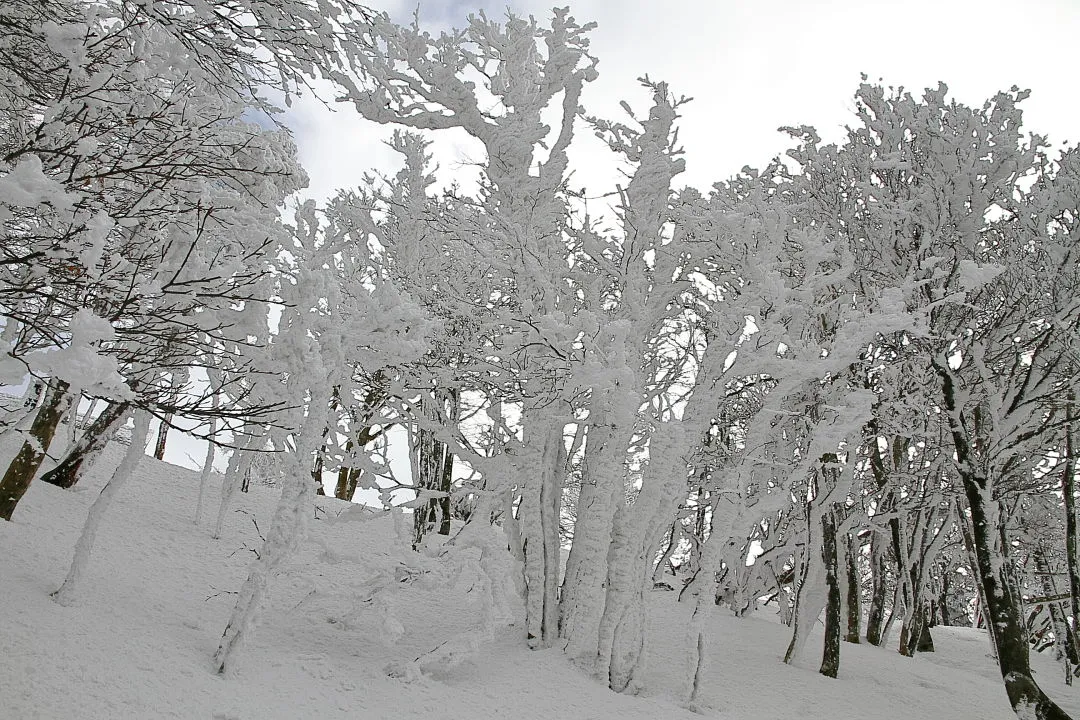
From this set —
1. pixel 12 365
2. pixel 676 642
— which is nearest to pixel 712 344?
pixel 676 642

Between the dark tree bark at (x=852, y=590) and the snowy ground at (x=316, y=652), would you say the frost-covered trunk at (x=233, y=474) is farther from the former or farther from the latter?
the dark tree bark at (x=852, y=590)

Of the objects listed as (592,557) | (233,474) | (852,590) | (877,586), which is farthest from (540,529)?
(877,586)

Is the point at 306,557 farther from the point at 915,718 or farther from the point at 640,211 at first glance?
the point at 915,718

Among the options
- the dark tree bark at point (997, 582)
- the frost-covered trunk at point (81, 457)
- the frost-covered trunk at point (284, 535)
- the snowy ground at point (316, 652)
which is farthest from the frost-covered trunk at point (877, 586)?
the frost-covered trunk at point (81, 457)

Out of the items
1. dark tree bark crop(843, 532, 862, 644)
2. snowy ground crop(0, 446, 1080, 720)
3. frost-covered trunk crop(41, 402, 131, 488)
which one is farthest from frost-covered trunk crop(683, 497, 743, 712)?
frost-covered trunk crop(41, 402, 131, 488)

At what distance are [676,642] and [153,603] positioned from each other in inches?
264

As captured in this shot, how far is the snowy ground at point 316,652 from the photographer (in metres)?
4.38

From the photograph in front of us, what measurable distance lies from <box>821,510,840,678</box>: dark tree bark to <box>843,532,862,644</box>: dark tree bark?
1150mm

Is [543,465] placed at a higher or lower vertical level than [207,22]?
lower

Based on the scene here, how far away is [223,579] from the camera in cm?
812

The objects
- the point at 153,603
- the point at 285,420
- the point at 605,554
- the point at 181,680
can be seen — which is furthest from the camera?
the point at 605,554

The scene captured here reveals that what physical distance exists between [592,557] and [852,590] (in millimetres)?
6675

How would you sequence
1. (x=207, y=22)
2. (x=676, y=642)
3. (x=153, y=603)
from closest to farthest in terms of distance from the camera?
(x=207, y=22) < (x=153, y=603) < (x=676, y=642)

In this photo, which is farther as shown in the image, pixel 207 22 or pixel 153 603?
pixel 153 603
